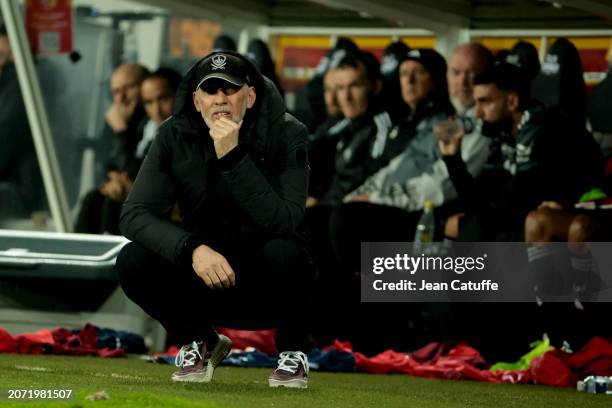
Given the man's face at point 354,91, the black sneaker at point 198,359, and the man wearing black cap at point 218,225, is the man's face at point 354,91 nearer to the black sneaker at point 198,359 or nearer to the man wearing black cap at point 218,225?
the man wearing black cap at point 218,225

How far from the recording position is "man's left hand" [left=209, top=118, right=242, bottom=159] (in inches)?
212

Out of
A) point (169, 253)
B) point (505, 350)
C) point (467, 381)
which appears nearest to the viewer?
point (169, 253)

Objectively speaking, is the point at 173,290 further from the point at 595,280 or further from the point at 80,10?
the point at 80,10

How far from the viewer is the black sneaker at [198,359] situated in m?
5.72

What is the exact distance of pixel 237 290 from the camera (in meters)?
5.71

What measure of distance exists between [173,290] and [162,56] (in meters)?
5.70

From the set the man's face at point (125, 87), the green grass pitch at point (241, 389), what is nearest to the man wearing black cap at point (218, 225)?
the green grass pitch at point (241, 389)

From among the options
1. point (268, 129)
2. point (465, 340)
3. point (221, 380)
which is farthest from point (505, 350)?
point (268, 129)

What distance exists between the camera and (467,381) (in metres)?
7.45

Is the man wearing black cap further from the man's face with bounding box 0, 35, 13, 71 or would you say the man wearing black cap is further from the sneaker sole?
the man's face with bounding box 0, 35, 13, 71

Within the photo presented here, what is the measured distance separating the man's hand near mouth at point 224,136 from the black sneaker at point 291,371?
2.57 feet

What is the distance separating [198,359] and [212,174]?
26.5 inches

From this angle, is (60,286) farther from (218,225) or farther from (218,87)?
(218,87)

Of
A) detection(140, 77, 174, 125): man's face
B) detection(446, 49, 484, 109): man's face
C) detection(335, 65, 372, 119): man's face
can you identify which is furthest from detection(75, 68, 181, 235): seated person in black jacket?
detection(446, 49, 484, 109): man's face
